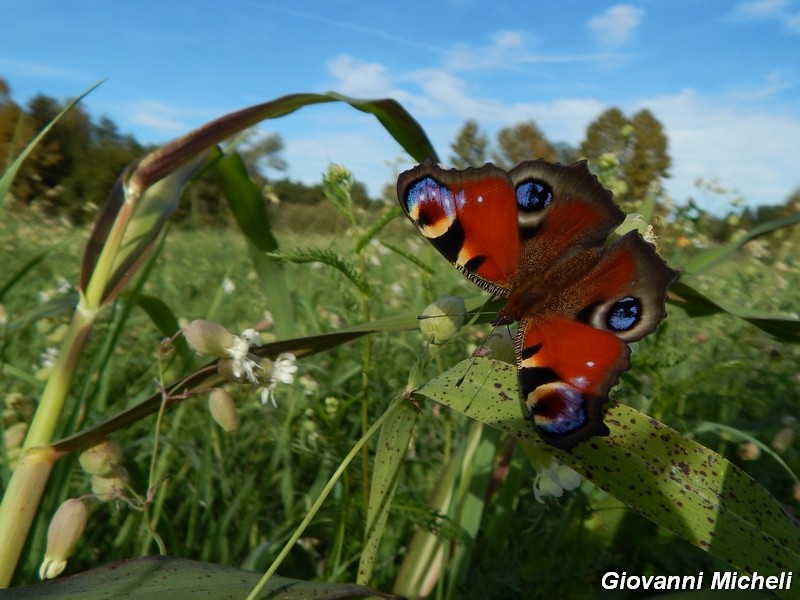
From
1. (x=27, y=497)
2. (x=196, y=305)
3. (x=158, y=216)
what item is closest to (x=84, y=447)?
(x=27, y=497)

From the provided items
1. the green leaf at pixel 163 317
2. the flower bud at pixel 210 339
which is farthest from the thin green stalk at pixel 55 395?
the green leaf at pixel 163 317

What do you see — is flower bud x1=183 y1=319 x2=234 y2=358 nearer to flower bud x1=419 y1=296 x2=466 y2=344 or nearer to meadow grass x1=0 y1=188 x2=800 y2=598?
meadow grass x1=0 y1=188 x2=800 y2=598

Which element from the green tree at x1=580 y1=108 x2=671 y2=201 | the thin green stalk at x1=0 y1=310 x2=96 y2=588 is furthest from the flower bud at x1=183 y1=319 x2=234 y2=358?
the green tree at x1=580 y1=108 x2=671 y2=201

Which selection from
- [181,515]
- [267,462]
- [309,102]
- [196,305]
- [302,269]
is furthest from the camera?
[302,269]

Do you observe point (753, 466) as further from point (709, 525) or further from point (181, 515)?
point (181, 515)

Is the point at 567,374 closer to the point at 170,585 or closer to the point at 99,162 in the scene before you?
the point at 170,585

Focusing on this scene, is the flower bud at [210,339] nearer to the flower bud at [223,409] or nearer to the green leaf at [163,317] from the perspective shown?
the flower bud at [223,409]
